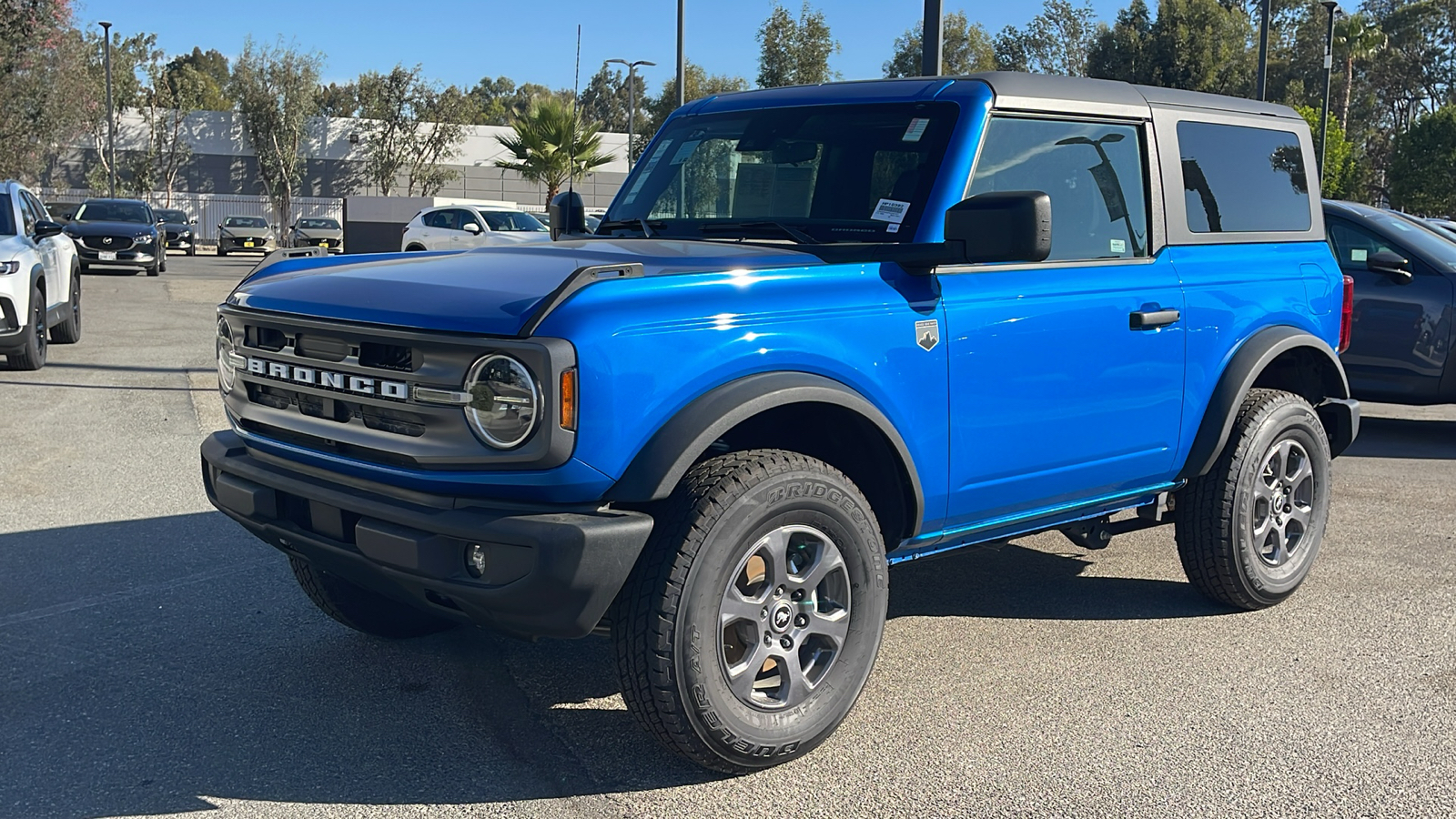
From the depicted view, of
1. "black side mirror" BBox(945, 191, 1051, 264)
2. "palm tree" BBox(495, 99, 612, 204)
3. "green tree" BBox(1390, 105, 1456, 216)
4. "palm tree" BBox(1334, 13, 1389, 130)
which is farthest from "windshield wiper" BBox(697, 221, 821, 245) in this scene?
"palm tree" BBox(1334, 13, 1389, 130)

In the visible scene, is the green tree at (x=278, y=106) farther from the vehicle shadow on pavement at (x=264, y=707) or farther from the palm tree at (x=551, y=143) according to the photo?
the vehicle shadow on pavement at (x=264, y=707)

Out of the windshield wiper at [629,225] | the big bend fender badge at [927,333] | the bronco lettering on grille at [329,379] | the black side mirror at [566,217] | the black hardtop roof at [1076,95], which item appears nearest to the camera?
the bronco lettering on grille at [329,379]

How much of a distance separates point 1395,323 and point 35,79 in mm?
30234

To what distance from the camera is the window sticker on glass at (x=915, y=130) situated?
4.39m

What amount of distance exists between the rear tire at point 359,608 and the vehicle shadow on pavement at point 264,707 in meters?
0.06

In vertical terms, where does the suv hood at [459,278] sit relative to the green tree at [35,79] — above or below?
below

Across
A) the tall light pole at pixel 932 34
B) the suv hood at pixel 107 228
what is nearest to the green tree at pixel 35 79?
the suv hood at pixel 107 228

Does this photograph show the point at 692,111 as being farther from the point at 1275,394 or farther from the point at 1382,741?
the point at 1382,741

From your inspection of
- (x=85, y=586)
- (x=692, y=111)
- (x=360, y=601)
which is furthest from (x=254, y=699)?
(x=692, y=111)

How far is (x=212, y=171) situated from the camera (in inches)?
2190

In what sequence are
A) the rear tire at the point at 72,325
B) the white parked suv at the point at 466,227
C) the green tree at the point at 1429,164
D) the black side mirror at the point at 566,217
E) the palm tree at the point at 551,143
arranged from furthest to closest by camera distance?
the green tree at the point at 1429,164 → the palm tree at the point at 551,143 → the white parked suv at the point at 466,227 → the rear tire at the point at 72,325 → the black side mirror at the point at 566,217

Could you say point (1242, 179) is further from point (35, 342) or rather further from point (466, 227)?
point (466, 227)

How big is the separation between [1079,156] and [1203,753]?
210 centimetres

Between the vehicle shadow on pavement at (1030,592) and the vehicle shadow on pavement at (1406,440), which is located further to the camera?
the vehicle shadow on pavement at (1406,440)
